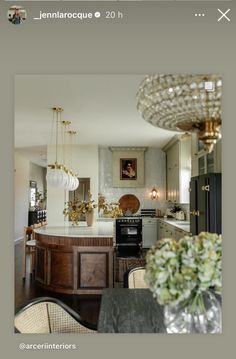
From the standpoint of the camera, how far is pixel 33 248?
430cm

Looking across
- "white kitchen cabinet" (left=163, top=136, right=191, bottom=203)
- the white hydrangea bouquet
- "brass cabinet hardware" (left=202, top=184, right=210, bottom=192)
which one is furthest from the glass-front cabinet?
the white hydrangea bouquet

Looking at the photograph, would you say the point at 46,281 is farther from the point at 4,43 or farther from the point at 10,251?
the point at 4,43

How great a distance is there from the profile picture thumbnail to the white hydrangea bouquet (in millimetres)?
744

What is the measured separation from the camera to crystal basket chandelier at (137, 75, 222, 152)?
98 cm

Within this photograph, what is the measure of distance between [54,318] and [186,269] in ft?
2.51

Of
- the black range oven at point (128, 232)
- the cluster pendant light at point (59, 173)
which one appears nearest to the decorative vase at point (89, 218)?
the cluster pendant light at point (59, 173)

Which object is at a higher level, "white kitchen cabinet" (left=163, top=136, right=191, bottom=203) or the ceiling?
the ceiling

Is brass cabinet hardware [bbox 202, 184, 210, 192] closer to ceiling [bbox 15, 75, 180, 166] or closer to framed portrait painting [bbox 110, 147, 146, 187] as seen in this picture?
ceiling [bbox 15, 75, 180, 166]

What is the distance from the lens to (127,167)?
6434 mm

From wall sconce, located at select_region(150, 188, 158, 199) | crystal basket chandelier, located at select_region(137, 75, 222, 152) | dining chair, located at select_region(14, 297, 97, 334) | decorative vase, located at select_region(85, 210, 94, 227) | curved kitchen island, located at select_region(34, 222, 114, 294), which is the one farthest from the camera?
wall sconce, located at select_region(150, 188, 158, 199)

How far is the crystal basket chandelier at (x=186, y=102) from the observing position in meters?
0.98

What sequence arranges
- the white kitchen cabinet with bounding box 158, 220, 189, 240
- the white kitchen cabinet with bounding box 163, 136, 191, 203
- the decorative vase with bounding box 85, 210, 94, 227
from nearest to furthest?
1. the white kitchen cabinet with bounding box 158, 220, 189, 240
2. the decorative vase with bounding box 85, 210, 94, 227
3. the white kitchen cabinet with bounding box 163, 136, 191, 203

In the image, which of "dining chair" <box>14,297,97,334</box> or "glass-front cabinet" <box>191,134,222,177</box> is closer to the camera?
"dining chair" <box>14,297,97,334</box>

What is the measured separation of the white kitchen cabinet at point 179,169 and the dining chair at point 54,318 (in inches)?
133
